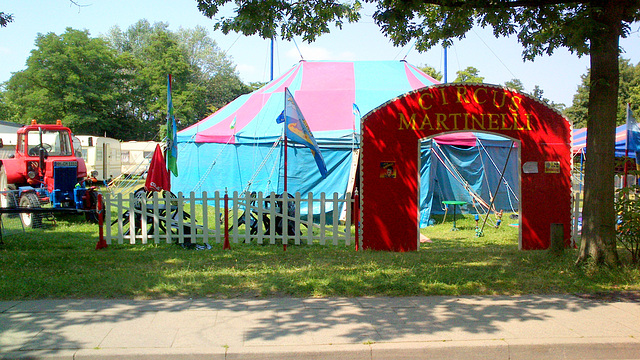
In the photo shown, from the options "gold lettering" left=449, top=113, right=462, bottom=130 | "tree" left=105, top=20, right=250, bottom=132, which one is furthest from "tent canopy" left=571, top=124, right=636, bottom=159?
"tree" left=105, top=20, right=250, bottom=132

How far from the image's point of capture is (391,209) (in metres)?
9.78

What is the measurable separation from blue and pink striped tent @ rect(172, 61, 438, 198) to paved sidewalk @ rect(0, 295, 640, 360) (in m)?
8.26

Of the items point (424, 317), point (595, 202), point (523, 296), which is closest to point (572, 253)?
point (595, 202)

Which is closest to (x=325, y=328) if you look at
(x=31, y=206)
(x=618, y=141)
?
(x=31, y=206)

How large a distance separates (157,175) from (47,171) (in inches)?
210

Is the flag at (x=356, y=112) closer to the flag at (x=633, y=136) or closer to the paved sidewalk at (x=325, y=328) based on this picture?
the flag at (x=633, y=136)

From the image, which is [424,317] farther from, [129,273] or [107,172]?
[107,172]

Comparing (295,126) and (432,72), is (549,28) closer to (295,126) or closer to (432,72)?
(295,126)

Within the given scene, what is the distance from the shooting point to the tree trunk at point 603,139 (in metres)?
7.64

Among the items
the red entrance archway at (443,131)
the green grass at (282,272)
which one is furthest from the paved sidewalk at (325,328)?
the red entrance archway at (443,131)

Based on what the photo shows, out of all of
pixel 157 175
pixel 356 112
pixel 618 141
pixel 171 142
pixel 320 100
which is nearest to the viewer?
pixel 171 142

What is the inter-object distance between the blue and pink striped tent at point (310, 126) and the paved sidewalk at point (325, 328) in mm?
8261

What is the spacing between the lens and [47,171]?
13766 mm

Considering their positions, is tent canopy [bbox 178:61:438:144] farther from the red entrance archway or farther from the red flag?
the red flag
